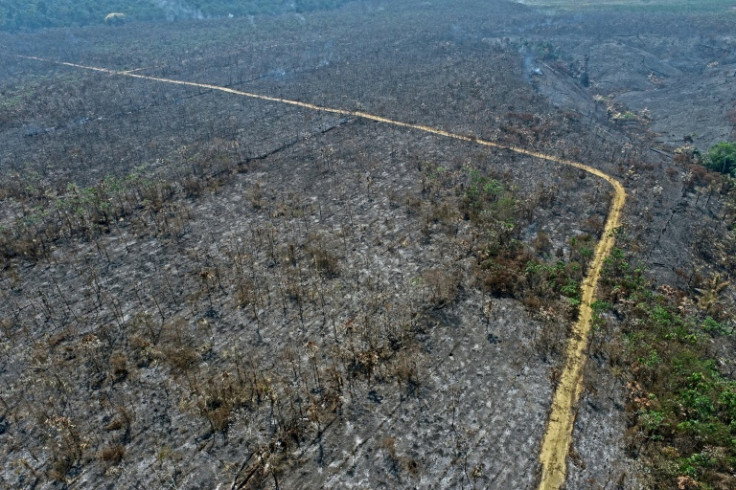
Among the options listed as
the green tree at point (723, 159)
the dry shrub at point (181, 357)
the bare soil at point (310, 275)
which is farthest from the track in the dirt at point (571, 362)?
the dry shrub at point (181, 357)

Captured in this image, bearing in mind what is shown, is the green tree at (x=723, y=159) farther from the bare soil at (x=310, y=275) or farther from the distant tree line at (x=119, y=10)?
the distant tree line at (x=119, y=10)

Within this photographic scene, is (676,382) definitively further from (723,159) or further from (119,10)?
(119,10)

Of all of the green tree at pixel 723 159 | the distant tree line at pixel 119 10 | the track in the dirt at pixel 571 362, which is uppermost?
the distant tree line at pixel 119 10

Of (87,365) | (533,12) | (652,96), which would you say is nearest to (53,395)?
(87,365)

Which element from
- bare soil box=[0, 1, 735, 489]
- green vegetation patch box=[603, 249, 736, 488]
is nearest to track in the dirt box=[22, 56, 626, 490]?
bare soil box=[0, 1, 735, 489]

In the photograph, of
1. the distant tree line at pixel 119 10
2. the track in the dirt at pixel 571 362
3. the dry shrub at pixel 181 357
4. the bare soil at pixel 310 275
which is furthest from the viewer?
the distant tree line at pixel 119 10
